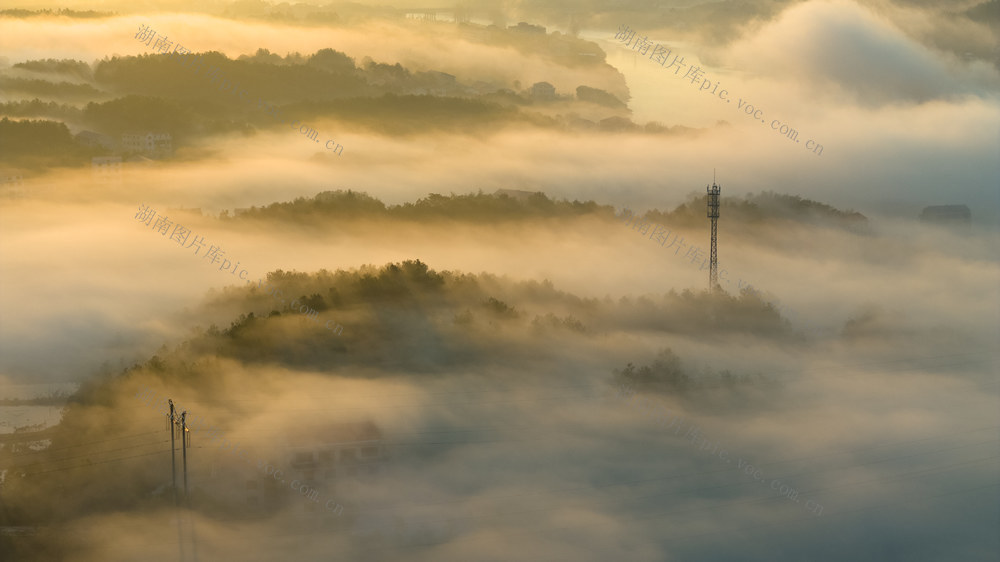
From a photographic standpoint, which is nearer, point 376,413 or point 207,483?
point 207,483

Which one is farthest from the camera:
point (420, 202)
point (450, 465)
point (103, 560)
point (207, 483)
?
point (420, 202)

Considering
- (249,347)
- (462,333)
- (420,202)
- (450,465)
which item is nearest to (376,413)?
(450,465)

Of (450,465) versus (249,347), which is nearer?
(450,465)

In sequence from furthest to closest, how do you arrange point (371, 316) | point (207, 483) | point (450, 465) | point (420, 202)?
point (420, 202) → point (371, 316) → point (450, 465) → point (207, 483)

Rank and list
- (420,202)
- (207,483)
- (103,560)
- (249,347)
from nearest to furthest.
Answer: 1. (103,560)
2. (207,483)
3. (249,347)
4. (420,202)

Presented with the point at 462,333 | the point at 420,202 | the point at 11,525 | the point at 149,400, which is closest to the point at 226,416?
the point at 149,400

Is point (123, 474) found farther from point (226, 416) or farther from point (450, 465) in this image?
point (450, 465)

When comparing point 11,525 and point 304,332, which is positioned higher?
point 304,332

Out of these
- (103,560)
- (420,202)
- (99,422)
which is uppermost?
(420,202)

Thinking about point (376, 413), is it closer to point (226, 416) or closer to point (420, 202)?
point (226, 416)
